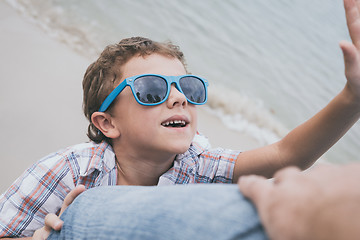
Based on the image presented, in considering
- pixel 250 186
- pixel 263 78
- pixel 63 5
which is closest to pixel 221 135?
pixel 263 78

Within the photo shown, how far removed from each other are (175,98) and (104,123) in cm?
54

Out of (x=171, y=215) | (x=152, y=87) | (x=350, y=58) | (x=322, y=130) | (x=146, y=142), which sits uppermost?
(x=350, y=58)

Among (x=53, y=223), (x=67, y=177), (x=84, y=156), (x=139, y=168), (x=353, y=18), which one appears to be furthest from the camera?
(x=139, y=168)

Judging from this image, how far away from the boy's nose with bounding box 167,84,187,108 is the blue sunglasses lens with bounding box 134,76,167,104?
1.8 inches

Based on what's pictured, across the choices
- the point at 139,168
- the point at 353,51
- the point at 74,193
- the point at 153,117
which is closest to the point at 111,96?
the point at 153,117

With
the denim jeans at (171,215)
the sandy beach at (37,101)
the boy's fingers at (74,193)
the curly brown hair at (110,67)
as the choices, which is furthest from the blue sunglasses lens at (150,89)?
the sandy beach at (37,101)

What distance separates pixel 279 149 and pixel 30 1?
579 cm

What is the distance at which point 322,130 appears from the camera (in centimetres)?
165

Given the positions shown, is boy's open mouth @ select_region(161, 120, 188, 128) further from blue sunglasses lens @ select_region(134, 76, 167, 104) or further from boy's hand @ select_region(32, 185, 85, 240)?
boy's hand @ select_region(32, 185, 85, 240)

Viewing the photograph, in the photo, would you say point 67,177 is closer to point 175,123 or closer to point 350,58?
point 175,123

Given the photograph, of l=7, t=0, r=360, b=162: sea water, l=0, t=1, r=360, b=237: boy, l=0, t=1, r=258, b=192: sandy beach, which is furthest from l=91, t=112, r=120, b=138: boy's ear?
l=7, t=0, r=360, b=162: sea water

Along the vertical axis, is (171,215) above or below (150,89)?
above

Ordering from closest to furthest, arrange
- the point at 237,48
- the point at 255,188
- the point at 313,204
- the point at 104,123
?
1. the point at 313,204
2. the point at 255,188
3. the point at 104,123
4. the point at 237,48

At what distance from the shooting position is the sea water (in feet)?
17.8
